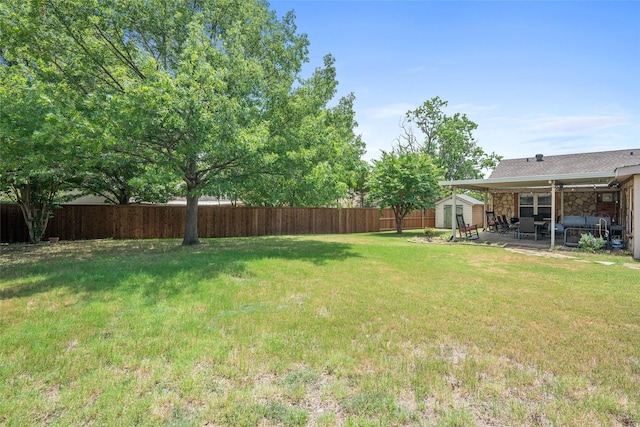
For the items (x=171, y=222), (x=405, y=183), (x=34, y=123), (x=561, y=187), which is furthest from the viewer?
(x=405, y=183)

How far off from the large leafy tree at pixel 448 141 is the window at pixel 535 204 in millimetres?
15853

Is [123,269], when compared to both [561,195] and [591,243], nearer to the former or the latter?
[591,243]

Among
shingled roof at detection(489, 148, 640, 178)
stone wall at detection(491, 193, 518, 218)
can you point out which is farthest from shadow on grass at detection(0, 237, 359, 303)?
stone wall at detection(491, 193, 518, 218)

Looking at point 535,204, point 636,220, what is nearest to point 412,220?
point 535,204

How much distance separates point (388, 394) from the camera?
2580 mm

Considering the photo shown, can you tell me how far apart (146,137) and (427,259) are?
8.29 m

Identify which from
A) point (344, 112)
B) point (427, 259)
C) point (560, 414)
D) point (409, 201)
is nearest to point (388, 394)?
point (560, 414)

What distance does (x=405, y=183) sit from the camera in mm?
17891

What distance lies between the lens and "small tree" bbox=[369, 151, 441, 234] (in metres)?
17.8

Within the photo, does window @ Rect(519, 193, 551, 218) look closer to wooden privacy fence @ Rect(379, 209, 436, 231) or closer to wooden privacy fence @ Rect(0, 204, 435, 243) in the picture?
wooden privacy fence @ Rect(379, 209, 436, 231)

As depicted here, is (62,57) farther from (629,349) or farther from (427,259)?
(629,349)

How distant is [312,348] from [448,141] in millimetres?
34843

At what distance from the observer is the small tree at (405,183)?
58.5ft

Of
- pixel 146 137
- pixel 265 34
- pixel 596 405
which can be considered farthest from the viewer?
pixel 265 34
